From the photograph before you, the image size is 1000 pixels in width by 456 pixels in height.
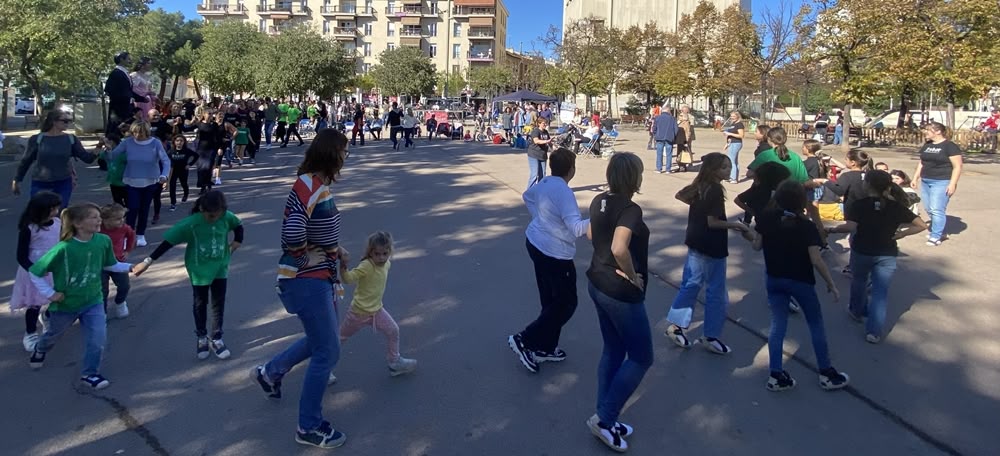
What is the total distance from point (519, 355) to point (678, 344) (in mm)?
1309

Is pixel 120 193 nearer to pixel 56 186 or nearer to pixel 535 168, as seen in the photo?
pixel 56 186

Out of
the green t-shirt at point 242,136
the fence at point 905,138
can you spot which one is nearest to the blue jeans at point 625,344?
the green t-shirt at point 242,136

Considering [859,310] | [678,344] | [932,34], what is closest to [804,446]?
[678,344]

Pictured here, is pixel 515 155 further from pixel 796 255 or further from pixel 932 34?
pixel 796 255

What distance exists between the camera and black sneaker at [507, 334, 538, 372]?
16.9 ft

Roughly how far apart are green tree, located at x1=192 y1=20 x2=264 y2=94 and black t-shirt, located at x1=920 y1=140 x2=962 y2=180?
139 ft

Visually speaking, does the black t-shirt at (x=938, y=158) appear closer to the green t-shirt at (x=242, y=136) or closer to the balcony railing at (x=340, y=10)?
the green t-shirt at (x=242, y=136)

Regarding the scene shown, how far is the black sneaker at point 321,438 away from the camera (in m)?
3.95

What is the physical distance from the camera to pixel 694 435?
4297 millimetres

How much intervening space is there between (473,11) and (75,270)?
8040cm

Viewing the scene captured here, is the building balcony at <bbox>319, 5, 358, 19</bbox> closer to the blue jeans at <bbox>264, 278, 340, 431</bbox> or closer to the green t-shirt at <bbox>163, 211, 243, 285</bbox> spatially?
the green t-shirt at <bbox>163, 211, 243, 285</bbox>

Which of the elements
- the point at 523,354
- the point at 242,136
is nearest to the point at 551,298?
the point at 523,354

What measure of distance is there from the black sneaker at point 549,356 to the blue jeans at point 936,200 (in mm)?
6611

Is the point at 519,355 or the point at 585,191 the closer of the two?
the point at 519,355
